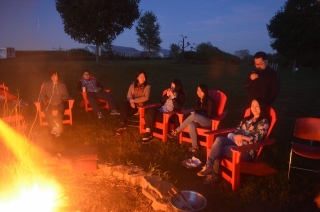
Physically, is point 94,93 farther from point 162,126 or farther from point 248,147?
point 248,147

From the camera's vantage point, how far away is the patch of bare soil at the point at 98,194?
3.10m

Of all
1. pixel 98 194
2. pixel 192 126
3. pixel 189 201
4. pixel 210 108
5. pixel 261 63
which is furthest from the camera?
pixel 210 108

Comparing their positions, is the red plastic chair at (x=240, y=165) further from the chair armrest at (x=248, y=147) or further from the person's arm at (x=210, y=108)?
the person's arm at (x=210, y=108)

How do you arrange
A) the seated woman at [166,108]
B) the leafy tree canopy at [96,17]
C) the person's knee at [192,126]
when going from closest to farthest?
1. the person's knee at [192,126]
2. the seated woman at [166,108]
3. the leafy tree canopy at [96,17]

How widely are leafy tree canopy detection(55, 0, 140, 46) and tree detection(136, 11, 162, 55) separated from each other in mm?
30998

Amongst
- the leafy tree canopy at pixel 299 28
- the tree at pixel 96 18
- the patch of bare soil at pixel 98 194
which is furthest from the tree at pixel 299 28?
the patch of bare soil at pixel 98 194

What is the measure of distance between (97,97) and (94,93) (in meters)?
0.16

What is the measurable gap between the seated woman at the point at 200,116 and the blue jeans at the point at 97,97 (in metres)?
2.20

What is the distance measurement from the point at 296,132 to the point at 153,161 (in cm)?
201

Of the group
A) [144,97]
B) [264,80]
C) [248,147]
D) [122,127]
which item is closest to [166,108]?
[144,97]

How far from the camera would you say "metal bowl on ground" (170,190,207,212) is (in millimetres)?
2935

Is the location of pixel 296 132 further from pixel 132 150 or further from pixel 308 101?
pixel 308 101

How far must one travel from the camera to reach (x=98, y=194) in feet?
11.0

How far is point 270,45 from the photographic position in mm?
26484
